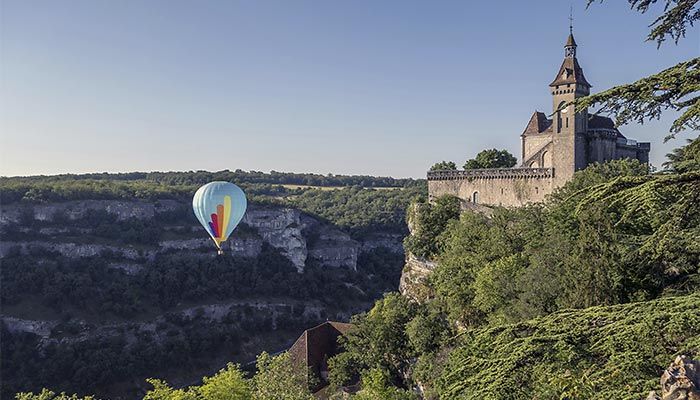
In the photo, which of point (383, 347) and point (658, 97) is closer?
point (658, 97)

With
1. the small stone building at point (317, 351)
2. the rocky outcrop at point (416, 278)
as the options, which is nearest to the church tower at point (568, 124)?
the rocky outcrop at point (416, 278)

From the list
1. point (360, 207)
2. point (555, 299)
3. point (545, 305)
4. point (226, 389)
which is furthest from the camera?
point (360, 207)

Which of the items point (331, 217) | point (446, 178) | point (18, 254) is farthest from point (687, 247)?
point (331, 217)

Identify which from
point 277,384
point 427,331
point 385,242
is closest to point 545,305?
point 427,331

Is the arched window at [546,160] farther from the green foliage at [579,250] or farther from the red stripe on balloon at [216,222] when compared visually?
the red stripe on balloon at [216,222]

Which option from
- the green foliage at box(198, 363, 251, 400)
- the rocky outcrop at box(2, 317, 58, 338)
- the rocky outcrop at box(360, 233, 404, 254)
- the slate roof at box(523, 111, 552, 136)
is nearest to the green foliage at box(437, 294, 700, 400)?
the green foliage at box(198, 363, 251, 400)

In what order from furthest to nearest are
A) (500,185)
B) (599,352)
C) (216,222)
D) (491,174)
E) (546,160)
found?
(216,222)
(491,174)
(500,185)
(546,160)
(599,352)

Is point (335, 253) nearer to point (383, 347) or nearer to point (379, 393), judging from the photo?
point (383, 347)
